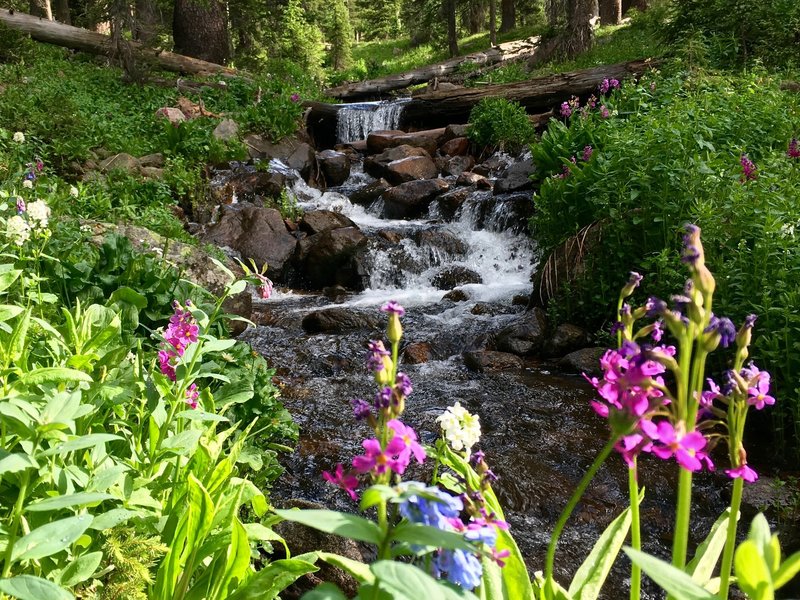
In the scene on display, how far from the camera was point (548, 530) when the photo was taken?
136 inches

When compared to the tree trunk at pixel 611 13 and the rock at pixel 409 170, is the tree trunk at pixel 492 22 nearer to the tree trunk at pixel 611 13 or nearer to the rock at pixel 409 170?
the tree trunk at pixel 611 13

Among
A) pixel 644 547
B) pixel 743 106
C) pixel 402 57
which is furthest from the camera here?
pixel 402 57

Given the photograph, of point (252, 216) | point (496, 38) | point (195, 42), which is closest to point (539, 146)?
point (252, 216)

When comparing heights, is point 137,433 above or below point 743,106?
below

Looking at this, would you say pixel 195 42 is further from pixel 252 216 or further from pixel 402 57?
pixel 402 57

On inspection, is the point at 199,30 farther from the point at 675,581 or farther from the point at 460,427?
the point at 675,581

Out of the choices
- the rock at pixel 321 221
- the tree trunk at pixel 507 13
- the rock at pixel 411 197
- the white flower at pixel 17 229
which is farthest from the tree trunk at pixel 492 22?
the white flower at pixel 17 229

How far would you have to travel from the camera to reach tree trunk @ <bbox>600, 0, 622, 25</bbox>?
74.5 feet

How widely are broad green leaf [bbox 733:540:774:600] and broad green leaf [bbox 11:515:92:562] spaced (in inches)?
41.1

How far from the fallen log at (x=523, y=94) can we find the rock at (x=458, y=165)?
1.99m

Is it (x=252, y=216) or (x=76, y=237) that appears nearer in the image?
(x=76, y=237)

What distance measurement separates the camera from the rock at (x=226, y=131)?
11.1 meters

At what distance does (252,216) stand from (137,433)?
7.24 meters

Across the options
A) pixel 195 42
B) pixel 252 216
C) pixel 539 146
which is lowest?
pixel 252 216
